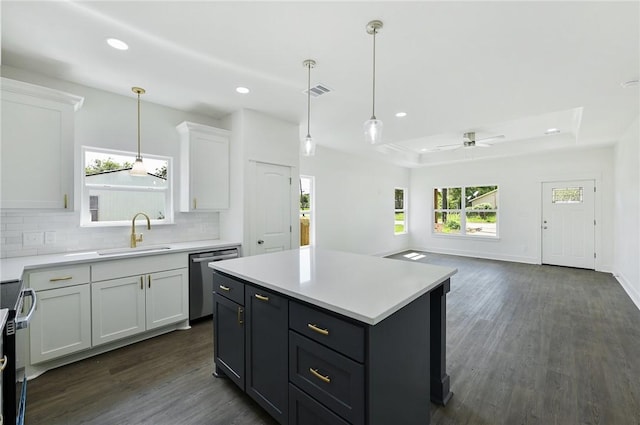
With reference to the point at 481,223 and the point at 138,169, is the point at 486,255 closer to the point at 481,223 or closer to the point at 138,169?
the point at 481,223

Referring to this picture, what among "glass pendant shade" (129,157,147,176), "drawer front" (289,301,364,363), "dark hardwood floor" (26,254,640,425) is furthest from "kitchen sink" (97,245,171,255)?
"drawer front" (289,301,364,363)

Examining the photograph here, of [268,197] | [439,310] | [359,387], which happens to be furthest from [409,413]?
[268,197]

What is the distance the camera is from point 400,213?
8.46 metres

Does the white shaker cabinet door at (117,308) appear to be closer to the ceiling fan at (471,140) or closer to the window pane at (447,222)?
the ceiling fan at (471,140)

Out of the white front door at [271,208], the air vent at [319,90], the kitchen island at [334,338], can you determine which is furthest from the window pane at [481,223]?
the kitchen island at [334,338]

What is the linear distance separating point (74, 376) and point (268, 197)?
99.4 inches

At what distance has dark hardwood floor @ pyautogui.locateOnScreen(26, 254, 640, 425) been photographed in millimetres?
1845

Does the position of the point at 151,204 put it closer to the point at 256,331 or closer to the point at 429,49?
the point at 256,331

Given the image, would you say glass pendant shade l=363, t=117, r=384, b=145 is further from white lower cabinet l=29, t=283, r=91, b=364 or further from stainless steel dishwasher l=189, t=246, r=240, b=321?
white lower cabinet l=29, t=283, r=91, b=364

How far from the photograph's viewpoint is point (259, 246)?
3715mm

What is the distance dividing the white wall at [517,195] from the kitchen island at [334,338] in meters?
6.10

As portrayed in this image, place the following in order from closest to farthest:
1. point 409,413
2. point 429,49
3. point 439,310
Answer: point 409,413
point 439,310
point 429,49

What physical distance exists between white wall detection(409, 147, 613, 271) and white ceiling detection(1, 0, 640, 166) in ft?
8.87

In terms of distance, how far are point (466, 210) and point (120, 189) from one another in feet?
25.0
